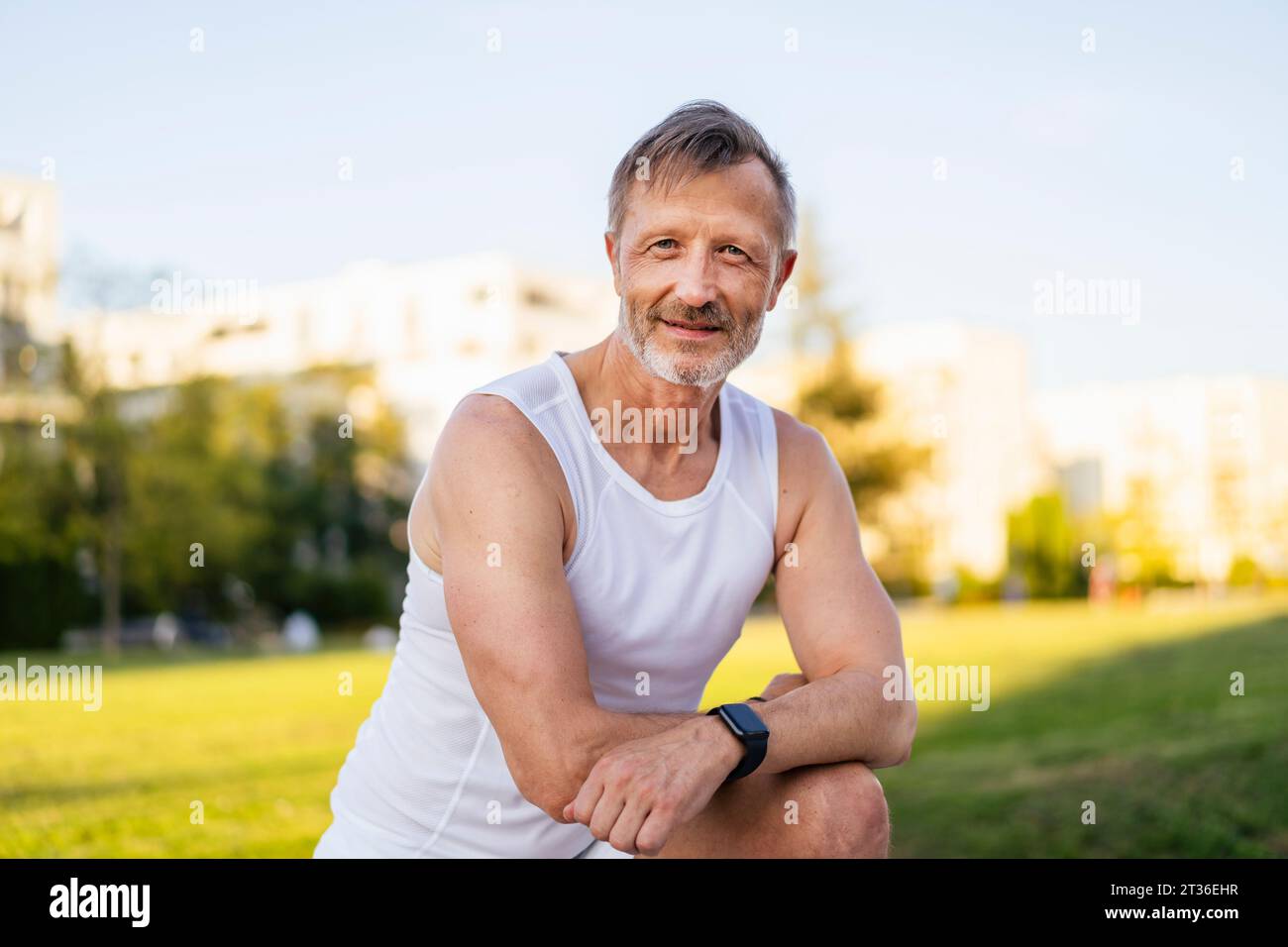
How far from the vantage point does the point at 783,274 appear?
296 cm

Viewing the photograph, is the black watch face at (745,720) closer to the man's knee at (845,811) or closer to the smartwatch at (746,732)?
the smartwatch at (746,732)

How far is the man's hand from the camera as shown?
2254mm

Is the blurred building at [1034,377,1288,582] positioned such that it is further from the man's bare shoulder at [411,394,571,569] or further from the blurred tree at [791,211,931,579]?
the man's bare shoulder at [411,394,571,569]

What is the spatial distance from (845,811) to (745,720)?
1.01 feet

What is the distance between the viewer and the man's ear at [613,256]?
2879mm

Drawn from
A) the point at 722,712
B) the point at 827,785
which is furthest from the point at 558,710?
the point at 827,785

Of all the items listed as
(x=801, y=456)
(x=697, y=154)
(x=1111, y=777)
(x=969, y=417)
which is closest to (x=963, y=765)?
(x=1111, y=777)

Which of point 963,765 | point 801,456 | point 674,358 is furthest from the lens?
point 963,765

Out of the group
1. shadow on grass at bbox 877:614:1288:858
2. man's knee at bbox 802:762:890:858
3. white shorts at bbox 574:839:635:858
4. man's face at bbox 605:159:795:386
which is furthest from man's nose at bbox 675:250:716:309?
shadow on grass at bbox 877:614:1288:858

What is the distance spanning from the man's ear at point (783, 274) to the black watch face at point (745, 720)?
0.94 metres

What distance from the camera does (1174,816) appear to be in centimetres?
594

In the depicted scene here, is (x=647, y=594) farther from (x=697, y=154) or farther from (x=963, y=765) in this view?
(x=963, y=765)

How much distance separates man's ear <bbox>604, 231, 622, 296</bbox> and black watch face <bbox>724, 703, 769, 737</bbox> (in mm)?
961
